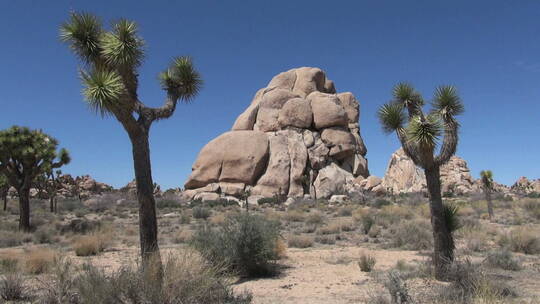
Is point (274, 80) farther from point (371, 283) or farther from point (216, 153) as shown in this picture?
point (371, 283)

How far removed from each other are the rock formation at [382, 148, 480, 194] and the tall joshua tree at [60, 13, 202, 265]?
128ft

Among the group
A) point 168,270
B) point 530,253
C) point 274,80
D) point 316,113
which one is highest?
point 274,80

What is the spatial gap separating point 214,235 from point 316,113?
37.8m

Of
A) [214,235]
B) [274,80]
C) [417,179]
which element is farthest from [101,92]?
[274,80]

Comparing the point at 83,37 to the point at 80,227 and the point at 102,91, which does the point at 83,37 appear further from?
the point at 80,227

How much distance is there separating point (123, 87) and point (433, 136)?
6208 millimetres

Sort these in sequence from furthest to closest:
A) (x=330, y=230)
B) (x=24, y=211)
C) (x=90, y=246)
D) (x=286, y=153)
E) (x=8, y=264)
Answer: (x=286, y=153) → (x=24, y=211) → (x=330, y=230) → (x=90, y=246) → (x=8, y=264)

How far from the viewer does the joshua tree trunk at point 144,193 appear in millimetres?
7914

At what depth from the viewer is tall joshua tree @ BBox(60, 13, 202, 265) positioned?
25.7ft

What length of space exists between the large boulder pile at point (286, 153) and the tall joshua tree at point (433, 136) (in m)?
32.9

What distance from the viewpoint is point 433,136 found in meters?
8.59

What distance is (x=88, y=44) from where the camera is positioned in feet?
29.1

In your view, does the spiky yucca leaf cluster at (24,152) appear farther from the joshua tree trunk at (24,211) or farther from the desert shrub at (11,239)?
the desert shrub at (11,239)

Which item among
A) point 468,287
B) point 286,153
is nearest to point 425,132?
point 468,287
